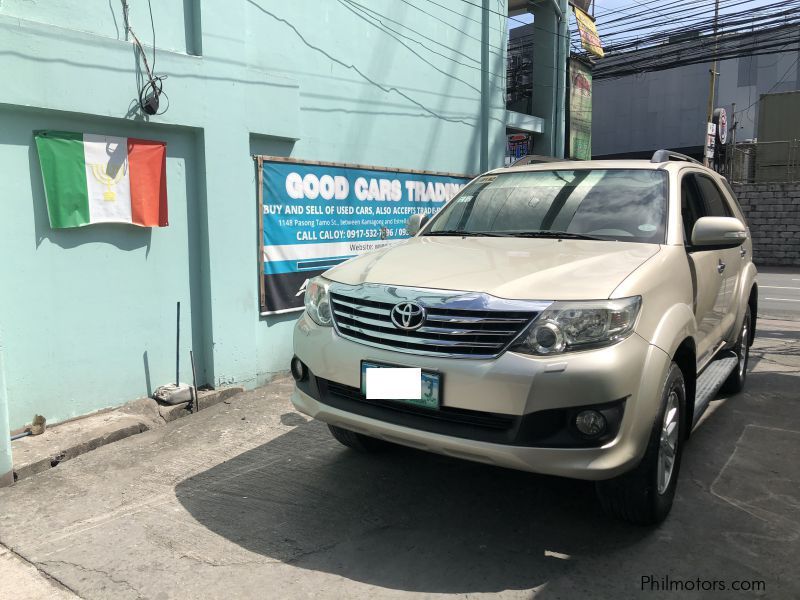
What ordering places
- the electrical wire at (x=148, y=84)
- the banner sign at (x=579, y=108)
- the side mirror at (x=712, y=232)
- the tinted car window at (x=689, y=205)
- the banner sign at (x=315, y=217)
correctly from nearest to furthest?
the side mirror at (x=712, y=232) → the tinted car window at (x=689, y=205) → the electrical wire at (x=148, y=84) → the banner sign at (x=315, y=217) → the banner sign at (x=579, y=108)

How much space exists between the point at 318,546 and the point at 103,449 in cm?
212

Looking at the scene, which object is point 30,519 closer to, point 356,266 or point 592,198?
point 356,266

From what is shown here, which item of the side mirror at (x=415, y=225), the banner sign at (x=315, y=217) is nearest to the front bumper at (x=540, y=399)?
the side mirror at (x=415, y=225)

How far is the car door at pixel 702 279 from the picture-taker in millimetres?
3624

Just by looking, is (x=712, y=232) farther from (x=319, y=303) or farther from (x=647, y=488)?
(x=319, y=303)

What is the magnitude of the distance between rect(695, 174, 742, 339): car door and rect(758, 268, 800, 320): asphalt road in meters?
6.19

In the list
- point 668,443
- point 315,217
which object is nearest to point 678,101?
point 315,217

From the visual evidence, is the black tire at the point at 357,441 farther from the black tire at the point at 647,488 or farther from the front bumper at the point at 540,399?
the black tire at the point at 647,488

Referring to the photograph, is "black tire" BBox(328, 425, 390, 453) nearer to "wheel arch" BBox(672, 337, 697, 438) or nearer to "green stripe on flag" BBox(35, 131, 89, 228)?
"wheel arch" BBox(672, 337, 697, 438)

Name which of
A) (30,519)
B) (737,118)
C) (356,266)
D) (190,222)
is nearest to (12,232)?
(190,222)

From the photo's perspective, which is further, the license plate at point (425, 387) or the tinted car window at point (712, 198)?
the tinted car window at point (712, 198)

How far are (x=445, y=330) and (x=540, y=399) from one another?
1.66 feet

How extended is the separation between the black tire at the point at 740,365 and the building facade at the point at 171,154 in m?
3.97

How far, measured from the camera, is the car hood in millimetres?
2777
